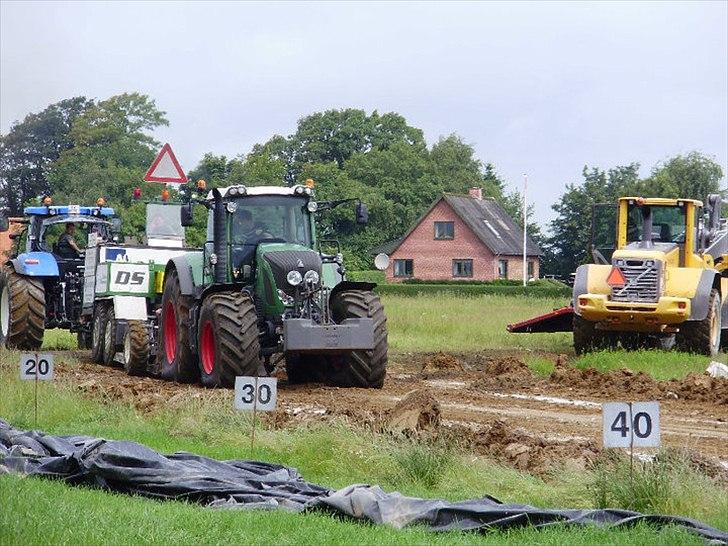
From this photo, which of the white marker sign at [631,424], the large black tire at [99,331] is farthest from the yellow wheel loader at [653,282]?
the white marker sign at [631,424]

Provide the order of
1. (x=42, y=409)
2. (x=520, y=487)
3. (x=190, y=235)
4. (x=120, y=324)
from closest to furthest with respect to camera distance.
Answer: (x=520, y=487) → (x=42, y=409) → (x=120, y=324) → (x=190, y=235)

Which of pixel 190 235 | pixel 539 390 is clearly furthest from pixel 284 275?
pixel 190 235

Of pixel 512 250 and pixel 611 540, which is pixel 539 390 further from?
pixel 512 250

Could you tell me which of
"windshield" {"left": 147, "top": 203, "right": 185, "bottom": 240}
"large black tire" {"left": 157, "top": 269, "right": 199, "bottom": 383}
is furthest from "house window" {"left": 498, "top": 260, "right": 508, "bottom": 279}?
"large black tire" {"left": 157, "top": 269, "right": 199, "bottom": 383}

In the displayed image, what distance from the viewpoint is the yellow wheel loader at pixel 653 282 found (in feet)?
75.6

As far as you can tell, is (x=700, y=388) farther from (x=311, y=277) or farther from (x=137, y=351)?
(x=137, y=351)

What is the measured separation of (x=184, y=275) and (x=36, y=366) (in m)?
5.52

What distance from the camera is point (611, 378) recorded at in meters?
20.1

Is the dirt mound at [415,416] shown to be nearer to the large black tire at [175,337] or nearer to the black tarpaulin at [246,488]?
the black tarpaulin at [246,488]

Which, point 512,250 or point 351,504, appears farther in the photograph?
point 512,250

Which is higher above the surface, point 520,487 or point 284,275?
point 284,275

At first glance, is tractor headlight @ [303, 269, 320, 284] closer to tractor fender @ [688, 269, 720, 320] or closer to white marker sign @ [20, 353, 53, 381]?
white marker sign @ [20, 353, 53, 381]

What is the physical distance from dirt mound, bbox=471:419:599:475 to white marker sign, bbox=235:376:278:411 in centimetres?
186

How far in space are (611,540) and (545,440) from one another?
196 inches
